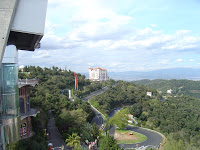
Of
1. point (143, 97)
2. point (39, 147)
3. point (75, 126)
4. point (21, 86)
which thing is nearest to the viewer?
point (21, 86)

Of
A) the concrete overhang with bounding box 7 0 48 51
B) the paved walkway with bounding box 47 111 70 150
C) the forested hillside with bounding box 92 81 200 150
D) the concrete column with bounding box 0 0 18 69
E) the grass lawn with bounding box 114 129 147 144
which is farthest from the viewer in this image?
the forested hillside with bounding box 92 81 200 150

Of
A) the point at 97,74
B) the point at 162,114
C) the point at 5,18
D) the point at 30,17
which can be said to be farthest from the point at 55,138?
the point at 97,74

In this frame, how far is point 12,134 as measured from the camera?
12.2 ft

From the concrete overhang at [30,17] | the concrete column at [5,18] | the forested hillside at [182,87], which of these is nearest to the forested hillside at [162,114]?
the concrete overhang at [30,17]

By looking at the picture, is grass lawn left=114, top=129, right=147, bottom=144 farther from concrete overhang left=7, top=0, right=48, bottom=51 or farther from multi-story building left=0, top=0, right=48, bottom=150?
concrete overhang left=7, top=0, right=48, bottom=51

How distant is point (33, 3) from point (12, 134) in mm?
2621

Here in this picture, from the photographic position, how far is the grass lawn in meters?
20.0

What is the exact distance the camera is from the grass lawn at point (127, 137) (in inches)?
786

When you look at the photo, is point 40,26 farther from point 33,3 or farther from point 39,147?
point 39,147

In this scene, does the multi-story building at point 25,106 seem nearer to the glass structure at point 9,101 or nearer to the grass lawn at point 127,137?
the glass structure at point 9,101

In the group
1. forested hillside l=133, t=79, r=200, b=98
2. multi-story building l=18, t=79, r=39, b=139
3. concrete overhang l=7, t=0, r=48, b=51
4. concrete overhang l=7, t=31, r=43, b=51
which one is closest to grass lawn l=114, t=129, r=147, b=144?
multi-story building l=18, t=79, r=39, b=139

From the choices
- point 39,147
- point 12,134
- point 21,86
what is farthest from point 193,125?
point 12,134

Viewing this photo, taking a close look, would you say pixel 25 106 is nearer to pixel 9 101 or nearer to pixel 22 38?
pixel 9 101

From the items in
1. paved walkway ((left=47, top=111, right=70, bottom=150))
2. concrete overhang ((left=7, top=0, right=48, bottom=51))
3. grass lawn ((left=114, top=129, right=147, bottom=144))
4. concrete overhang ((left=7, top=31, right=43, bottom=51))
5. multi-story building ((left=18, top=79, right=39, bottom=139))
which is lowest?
grass lawn ((left=114, top=129, right=147, bottom=144))
